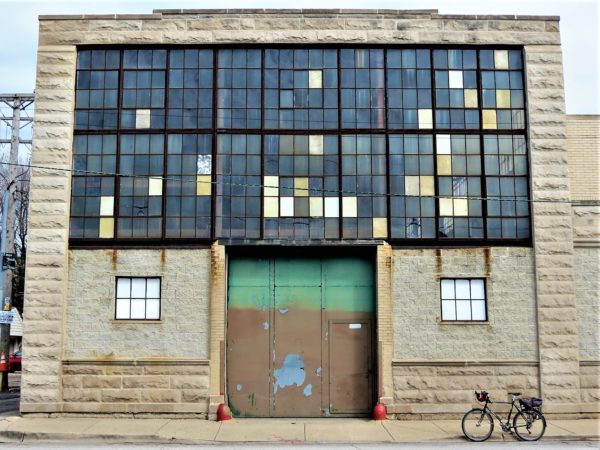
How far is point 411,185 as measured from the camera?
59.2ft

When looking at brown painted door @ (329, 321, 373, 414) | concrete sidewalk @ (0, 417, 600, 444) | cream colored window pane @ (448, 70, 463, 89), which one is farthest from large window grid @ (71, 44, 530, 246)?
concrete sidewalk @ (0, 417, 600, 444)

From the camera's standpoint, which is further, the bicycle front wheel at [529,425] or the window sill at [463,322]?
the window sill at [463,322]

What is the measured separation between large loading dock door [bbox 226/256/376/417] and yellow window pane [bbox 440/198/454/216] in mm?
2081

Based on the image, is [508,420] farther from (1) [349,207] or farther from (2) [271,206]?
(2) [271,206]

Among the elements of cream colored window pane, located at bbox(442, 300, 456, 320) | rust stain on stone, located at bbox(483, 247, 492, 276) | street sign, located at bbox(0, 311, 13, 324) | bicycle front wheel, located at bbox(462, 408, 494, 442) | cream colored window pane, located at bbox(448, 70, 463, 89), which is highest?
cream colored window pane, located at bbox(448, 70, 463, 89)

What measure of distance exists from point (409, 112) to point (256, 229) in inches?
183

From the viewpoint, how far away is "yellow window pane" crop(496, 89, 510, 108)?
724 inches

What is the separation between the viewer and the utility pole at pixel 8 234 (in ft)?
77.4

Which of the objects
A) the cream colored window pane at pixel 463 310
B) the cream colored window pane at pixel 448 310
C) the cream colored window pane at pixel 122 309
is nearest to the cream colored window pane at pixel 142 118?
the cream colored window pane at pixel 122 309

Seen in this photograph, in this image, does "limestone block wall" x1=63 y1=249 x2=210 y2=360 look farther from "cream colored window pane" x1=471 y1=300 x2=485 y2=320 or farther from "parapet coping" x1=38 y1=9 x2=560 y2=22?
"cream colored window pane" x1=471 y1=300 x2=485 y2=320

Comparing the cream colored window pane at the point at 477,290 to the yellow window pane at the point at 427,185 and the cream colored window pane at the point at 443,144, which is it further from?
the cream colored window pane at the point at 443,144

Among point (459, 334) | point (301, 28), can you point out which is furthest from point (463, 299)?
point (301, 28)

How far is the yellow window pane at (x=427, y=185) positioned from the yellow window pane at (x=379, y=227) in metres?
1.15

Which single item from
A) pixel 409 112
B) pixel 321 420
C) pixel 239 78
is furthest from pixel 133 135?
pixel 321 420
